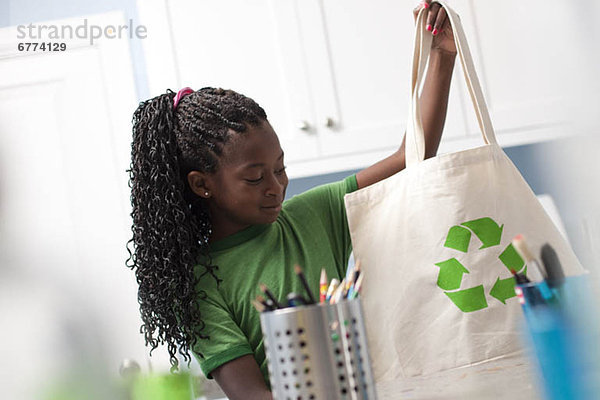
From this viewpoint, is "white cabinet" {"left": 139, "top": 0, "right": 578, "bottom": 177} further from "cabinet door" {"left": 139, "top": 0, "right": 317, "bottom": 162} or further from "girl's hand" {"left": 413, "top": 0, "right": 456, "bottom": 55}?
"girl's hand" {"left": 413, "top": 0, "right": 456, "bottom": 55}

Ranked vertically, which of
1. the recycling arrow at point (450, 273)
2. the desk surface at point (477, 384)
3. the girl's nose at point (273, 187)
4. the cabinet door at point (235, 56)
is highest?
the cabinet door at point (235, 56)

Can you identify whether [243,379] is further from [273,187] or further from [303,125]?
[303,125]

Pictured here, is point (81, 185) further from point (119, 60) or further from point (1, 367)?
point (1, 367)

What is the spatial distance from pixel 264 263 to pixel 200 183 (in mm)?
157

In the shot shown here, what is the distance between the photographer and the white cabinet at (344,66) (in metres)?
2.09

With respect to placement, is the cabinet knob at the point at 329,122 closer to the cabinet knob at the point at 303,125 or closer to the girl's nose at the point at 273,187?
the cabinet knob at the point at 303,125

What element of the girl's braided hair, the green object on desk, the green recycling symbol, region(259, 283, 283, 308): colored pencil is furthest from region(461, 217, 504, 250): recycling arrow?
the green object on desk

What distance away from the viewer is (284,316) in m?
0.61

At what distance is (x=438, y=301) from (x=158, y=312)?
16.2 inches

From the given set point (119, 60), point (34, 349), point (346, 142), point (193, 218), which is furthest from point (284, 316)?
point (34, 349)

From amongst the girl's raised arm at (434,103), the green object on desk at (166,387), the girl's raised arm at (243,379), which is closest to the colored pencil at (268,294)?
the girl's raised arm at (243,379)

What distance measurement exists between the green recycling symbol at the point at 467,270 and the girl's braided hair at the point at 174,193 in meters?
0.33

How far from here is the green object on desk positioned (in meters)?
1.75

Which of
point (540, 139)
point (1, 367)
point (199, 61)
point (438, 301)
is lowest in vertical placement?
point (1, 367)
